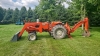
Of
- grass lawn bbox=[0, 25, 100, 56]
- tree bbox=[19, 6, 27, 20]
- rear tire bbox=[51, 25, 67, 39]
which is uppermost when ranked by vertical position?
tree bbox=[19, 6, 27, 20]

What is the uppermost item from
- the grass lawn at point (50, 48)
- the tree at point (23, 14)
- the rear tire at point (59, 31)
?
the tree at point (23, 14)

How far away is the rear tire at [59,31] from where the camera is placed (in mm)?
13586

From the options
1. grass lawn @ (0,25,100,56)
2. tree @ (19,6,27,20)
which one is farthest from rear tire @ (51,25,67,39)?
tree @ (19,6,27,20)

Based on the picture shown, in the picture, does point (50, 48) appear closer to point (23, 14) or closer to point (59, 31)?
point (59, 31)

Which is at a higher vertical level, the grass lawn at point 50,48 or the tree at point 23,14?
the tree at point 23,14

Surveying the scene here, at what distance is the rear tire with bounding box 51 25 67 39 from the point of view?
13586 millimetres

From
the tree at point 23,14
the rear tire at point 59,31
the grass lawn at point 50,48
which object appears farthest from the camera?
the tree at point 23,14

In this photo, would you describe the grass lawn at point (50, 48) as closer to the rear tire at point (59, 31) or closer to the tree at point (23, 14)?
the rear tire at point (59, 31)

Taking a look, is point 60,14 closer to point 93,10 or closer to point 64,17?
point 64,17

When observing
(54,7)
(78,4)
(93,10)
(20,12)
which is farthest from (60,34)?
(20,12)

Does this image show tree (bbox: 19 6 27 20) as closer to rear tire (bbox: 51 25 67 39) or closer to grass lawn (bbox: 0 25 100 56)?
rear tire (bbox: 51 25 67 39)

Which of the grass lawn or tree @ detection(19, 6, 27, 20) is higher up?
tree @ detection(19, 6, 27, 20)

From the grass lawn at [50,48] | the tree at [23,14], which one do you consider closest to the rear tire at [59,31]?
the grass lawn at [50,48]

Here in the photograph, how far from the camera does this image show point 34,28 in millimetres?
13336
